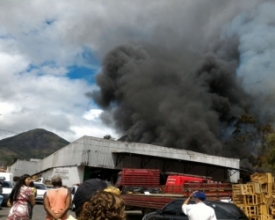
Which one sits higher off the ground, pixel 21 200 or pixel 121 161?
pixel 121 161

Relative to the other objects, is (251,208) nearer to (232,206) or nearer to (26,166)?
(232,206)

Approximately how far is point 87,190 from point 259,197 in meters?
8.66

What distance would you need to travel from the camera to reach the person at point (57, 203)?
5481mm

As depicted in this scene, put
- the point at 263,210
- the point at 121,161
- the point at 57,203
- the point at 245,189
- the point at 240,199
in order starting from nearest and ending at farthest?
the point at 57,203, the point at 263,210, the point at 245,189, the point at 240,199, the point at 121,161

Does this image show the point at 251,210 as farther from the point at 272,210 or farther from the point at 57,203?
the point at 57,203

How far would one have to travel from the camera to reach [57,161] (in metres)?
42.0

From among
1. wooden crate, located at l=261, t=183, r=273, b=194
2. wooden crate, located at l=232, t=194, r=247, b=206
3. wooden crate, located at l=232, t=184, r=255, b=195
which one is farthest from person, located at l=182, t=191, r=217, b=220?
wooden crate, located at l=232, t=194, r=247, b=206

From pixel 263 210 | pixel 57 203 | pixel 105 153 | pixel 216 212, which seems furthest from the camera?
pixel 105 153

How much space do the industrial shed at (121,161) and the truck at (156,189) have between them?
6666 mm

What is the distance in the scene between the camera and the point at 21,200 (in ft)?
20.3

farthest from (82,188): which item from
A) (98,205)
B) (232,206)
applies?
(232,206)

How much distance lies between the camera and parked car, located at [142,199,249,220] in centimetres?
805

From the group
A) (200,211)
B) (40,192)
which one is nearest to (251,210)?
(200,211)

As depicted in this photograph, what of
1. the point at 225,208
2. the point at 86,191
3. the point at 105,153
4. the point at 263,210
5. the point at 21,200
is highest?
the point at 105,153
